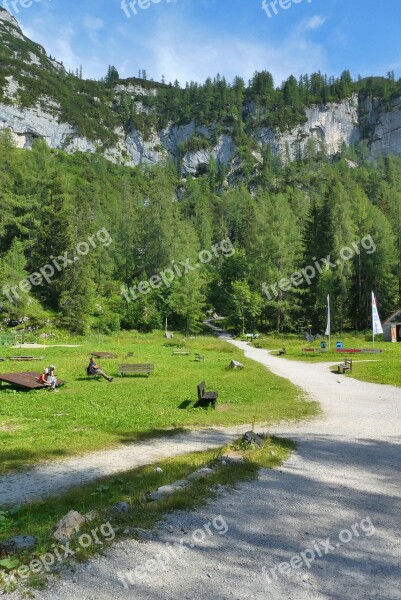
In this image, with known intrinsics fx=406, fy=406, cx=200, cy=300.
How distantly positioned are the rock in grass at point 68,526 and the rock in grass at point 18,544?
26 cm

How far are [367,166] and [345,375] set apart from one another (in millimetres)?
166377

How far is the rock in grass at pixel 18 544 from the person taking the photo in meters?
4.55

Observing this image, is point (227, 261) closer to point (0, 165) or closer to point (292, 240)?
point (292, 240)

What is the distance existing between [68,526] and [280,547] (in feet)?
8.52

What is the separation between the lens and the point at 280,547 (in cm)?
496

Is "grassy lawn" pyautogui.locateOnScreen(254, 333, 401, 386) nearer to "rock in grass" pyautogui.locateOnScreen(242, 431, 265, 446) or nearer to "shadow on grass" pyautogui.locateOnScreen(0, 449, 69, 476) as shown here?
"rock in grass" pyautogui.locateOnScreen(242, 431, 265, 446)

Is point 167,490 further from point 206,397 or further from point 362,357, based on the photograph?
point 362,357

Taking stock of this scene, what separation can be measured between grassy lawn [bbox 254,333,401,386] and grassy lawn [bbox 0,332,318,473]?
585 cm

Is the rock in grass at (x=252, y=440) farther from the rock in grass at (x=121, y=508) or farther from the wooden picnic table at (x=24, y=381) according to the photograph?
the wooden picnic table at (x=24, y=381)

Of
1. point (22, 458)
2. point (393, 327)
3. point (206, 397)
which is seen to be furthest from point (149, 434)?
point (393, 327)

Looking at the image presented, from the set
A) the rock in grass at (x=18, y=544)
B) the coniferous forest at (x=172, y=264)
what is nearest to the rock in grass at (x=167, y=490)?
the rock in grass at (x=18, y=544)

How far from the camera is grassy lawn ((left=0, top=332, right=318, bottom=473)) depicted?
10312 millimetres

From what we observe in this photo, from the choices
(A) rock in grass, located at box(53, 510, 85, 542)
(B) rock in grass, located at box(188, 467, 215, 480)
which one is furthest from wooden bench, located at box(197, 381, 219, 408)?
(A) rock in grass, located at box(53, 510, 85, 542)

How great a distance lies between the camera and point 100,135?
179375 mm
